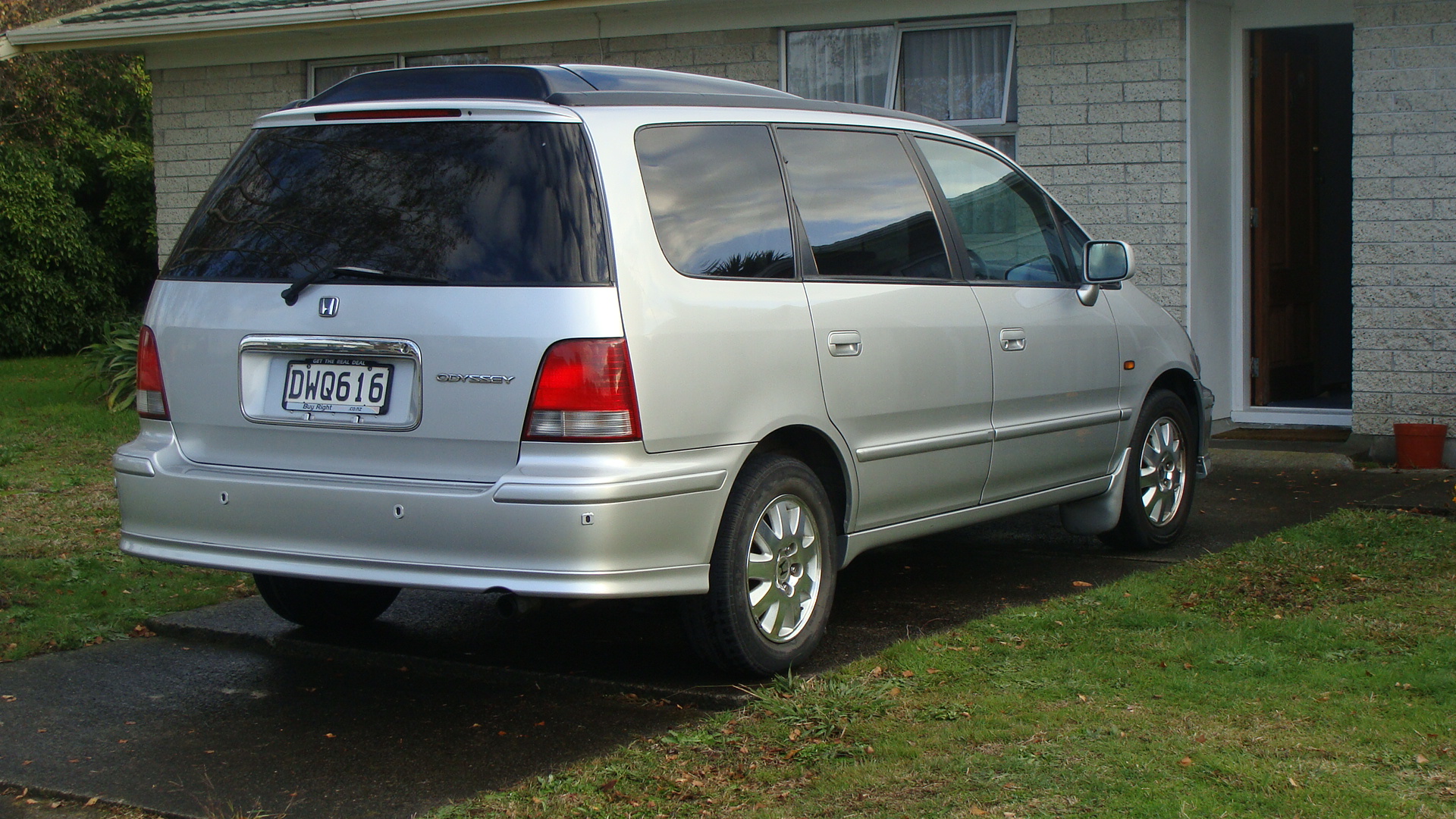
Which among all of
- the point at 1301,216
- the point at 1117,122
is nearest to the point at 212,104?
the point at 1117,122

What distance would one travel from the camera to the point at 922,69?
10.5 meters

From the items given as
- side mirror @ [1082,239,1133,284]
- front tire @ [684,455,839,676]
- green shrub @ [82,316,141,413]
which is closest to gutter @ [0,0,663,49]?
green shrub @ [82,316,141,413]

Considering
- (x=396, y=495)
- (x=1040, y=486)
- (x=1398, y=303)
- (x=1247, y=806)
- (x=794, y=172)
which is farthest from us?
(x=1398, y=303)

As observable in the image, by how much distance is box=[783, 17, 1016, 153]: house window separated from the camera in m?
10.2

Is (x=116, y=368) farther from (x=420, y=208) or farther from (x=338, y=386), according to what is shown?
(x=420, y=208)

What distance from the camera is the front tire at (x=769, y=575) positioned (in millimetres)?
4383

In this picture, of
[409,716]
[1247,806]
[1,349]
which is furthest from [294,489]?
[1,349]

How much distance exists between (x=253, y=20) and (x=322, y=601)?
788 centimetres

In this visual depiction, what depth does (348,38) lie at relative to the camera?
12344 millimetres

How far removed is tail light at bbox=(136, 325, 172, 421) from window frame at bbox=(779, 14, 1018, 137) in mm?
6473

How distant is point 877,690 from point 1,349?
19.5 m

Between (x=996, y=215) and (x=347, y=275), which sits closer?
(x=347, y=275)

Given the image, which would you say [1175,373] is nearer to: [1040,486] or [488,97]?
[1040,486]

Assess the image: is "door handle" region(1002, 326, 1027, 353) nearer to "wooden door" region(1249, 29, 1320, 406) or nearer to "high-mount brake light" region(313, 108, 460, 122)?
"high-mount brake light" region(313, 108, 460, 122)
